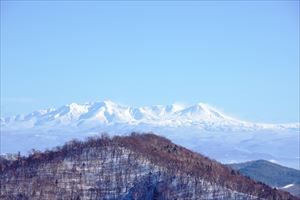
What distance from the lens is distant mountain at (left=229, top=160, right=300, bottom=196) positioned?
14000cm

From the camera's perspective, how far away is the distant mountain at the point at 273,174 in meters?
140

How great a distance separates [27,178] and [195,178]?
14496 mm

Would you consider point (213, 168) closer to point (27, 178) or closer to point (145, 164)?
point (145, 164)

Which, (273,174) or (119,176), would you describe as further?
(273,174)

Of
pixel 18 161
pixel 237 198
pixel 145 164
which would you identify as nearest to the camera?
pixel 237 198

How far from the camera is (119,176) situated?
72.1 m

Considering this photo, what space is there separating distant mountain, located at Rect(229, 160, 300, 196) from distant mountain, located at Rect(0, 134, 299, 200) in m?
63.0

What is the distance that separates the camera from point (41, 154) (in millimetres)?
79562

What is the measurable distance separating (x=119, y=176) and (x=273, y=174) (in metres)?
80.8

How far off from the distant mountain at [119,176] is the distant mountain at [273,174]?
62957 mm

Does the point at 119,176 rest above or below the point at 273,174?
below

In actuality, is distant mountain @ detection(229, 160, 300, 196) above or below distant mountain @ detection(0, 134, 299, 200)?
above

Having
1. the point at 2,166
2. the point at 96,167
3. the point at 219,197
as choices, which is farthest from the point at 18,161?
the point at 219,197

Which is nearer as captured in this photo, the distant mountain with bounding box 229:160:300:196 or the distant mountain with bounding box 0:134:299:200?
the distant mountain with bounding box 0:134:299:200
